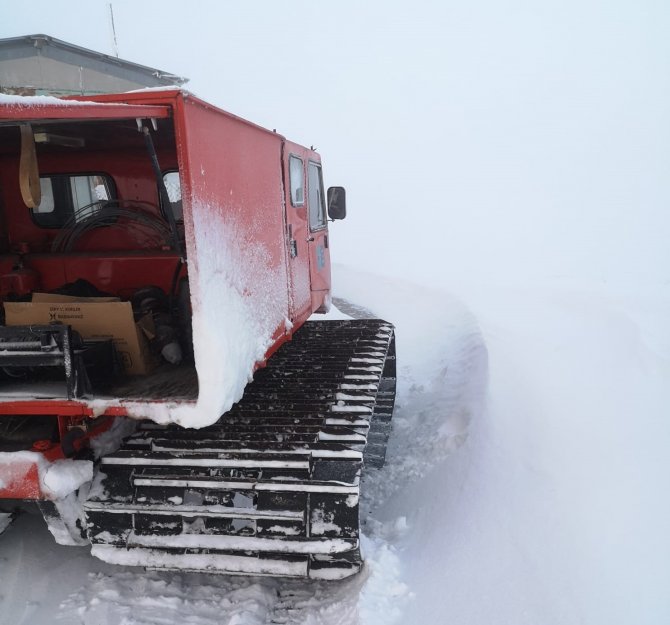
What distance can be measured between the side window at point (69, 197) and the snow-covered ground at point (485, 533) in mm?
2242

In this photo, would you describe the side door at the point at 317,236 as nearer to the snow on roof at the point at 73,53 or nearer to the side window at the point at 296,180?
the side window at the point at 296,180

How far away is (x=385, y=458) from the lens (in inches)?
185

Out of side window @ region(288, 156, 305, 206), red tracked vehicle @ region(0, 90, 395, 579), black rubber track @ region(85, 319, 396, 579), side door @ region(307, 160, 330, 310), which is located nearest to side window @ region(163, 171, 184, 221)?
red tracked vehicle @ region(0, 90, 395, 579)

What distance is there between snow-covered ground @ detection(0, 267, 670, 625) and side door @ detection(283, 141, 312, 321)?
1370 millimetres

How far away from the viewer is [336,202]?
19.7 feet

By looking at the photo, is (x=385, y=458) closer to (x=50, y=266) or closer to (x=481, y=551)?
(x=481, y=551)

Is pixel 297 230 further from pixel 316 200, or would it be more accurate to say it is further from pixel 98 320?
pixel 98 320

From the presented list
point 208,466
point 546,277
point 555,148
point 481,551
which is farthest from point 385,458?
point 555,148

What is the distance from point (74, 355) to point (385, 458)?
255 centimetres

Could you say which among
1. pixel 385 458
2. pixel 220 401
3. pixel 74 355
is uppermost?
pixel 74 355

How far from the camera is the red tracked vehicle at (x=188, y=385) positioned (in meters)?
2.93

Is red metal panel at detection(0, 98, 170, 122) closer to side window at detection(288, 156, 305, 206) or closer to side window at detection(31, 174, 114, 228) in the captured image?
side window at detection(288, 156, 305, 206)

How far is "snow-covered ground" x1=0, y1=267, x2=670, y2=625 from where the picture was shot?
118 inches

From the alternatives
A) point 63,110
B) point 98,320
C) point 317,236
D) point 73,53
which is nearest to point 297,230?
point 317,236
